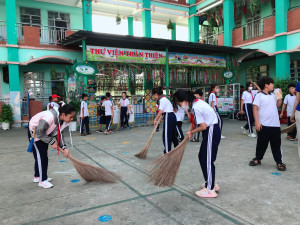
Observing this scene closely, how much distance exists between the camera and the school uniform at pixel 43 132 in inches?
129

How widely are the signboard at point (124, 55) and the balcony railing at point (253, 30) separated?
19.3ft

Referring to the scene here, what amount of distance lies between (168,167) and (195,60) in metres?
9.99

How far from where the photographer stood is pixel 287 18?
1195 centimetres

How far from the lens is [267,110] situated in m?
4.10

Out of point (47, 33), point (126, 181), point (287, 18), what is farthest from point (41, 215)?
point (287, 18)

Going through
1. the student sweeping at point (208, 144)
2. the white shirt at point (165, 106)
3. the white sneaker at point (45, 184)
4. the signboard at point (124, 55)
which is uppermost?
the signboard at point (124, 55)

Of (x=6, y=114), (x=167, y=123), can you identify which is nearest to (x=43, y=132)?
(x=167, y=123)

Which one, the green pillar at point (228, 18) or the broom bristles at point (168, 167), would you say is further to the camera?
the green pillar at point (228, 18)

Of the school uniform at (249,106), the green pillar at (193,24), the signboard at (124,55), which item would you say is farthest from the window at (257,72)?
the school uniform at (249,106)

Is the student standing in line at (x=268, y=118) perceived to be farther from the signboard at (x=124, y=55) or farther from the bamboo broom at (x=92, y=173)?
the signboard at (x=124, y=55)

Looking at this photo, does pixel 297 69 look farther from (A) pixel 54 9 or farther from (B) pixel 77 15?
(A) pixel 54 9

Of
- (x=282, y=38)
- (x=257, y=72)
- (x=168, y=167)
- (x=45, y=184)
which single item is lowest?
(x=45, y=184)

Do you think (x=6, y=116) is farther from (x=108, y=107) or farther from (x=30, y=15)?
(x=30, y=15)

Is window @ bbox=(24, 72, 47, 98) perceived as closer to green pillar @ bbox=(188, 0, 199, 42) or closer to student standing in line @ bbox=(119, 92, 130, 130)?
student standing in line @ bbox=(119, 92, 130, 130)
